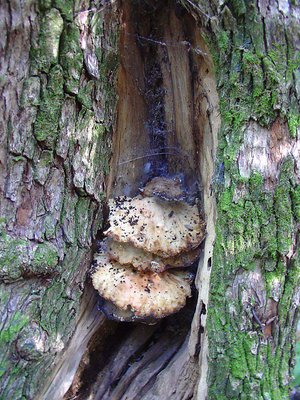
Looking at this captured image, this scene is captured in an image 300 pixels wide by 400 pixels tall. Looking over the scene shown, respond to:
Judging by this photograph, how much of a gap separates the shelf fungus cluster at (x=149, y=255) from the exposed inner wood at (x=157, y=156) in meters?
0.13

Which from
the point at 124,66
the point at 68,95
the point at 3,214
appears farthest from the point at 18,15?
the point at 3,214

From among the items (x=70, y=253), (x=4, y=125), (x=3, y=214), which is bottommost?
(x=70, y=253)

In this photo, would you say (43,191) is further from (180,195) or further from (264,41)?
(264,41)

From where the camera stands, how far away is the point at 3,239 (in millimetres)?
2164

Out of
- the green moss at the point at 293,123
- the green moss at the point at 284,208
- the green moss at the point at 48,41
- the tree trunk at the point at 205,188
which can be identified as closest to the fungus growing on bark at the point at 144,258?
the tree trunk at the point at 205,188

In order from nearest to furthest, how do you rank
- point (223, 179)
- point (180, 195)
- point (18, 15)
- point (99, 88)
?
point (18, 15)
point (223, 179)
point (99, 88)
point (180, 195)

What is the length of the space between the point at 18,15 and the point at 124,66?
88 centimetres

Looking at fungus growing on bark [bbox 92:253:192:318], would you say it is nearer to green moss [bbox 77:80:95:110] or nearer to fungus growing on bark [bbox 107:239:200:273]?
fungus growing on bark [bbox 107:239:200:273]

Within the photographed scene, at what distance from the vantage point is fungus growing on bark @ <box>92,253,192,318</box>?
97.6 inches

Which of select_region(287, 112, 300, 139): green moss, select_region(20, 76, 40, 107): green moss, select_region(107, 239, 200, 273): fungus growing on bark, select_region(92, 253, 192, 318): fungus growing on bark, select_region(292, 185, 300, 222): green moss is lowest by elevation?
select_region(92, 253, 192, 318): fungus growing on bark

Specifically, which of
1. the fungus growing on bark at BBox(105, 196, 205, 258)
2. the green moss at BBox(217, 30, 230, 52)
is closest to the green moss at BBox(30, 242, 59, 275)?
the fungus growing on bark at BBox(105, 196, 205, 258)

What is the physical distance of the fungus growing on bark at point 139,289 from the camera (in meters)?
2.48

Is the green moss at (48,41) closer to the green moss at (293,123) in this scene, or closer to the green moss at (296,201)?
the green moss at (293,123)

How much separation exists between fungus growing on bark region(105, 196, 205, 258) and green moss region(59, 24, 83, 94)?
2.73 feet
